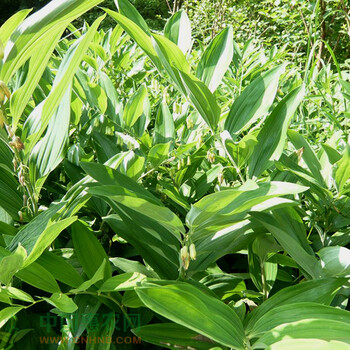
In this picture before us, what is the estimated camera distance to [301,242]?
599mm

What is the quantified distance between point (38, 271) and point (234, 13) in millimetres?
5225

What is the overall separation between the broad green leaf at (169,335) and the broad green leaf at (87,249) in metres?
0.10

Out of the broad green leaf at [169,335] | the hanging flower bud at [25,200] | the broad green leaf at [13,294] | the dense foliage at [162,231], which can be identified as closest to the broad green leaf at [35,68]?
the dense foliage at [162,231]

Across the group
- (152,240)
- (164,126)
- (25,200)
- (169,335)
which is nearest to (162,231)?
(152,240)

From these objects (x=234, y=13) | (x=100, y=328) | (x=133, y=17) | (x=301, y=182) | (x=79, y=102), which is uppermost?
(x=234, y=13)

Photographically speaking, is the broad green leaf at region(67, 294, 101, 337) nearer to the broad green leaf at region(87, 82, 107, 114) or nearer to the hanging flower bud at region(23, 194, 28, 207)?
the hanging flower bud at region(23, 194, 28, 207)

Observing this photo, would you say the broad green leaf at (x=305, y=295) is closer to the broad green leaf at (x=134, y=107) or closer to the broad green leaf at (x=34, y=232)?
the broad green leaf at (x=34, y=232)

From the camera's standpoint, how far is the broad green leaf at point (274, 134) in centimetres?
65

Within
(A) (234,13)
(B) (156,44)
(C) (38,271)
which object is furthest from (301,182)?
(A) (234,13)

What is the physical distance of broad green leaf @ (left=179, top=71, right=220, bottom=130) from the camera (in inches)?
22.1

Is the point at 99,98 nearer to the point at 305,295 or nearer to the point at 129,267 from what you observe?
the point at 129,267

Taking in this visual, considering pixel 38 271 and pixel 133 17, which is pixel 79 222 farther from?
pixel 133 17

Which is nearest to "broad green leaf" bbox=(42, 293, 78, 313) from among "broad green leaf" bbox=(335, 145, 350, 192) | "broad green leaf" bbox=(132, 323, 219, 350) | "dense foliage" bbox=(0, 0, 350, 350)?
"dense foliage" bbox=(0, 0, 350, 350)

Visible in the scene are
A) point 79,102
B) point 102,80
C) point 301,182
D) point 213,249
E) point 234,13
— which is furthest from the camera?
point 234,13
